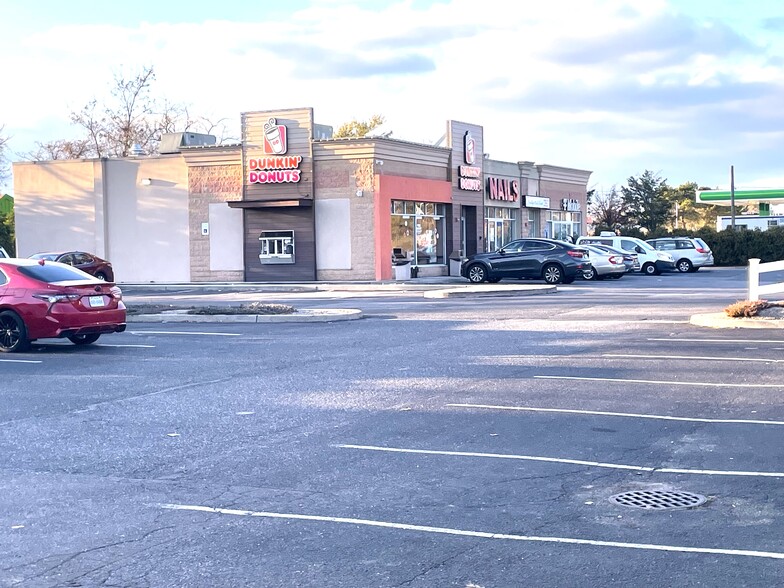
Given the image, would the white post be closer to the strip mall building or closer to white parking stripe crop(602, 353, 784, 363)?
white parking stripe crop(602, 353, 784, 363)

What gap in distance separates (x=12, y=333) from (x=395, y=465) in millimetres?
10160

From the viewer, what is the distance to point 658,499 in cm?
702

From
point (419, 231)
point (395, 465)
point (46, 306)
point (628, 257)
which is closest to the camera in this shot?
point (395, 465)

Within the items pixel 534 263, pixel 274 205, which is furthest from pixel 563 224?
pixel 274 205

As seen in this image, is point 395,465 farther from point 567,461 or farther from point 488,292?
point 488,292

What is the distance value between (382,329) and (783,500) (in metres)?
12.7

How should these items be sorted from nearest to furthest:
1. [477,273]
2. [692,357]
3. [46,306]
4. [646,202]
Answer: [692,357], [46,306], [477,273], [646,202]

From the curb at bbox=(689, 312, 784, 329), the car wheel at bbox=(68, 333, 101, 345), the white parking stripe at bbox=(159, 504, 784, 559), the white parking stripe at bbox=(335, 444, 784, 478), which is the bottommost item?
the white parking stripe at bbox=(159, 504, 784, 559)

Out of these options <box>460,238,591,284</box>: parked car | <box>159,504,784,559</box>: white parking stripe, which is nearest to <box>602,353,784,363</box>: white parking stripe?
<box>159,504,784,559</box>: white parking stripe

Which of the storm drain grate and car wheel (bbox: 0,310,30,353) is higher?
car wheel (bbox: 0,310,30,353)

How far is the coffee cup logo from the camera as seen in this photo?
4022 centimetres

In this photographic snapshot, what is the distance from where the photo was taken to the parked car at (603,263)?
37531 mm

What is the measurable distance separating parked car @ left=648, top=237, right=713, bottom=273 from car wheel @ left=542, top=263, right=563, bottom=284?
12544 mm

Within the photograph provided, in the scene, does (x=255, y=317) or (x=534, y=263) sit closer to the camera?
(x=255, y=317)
